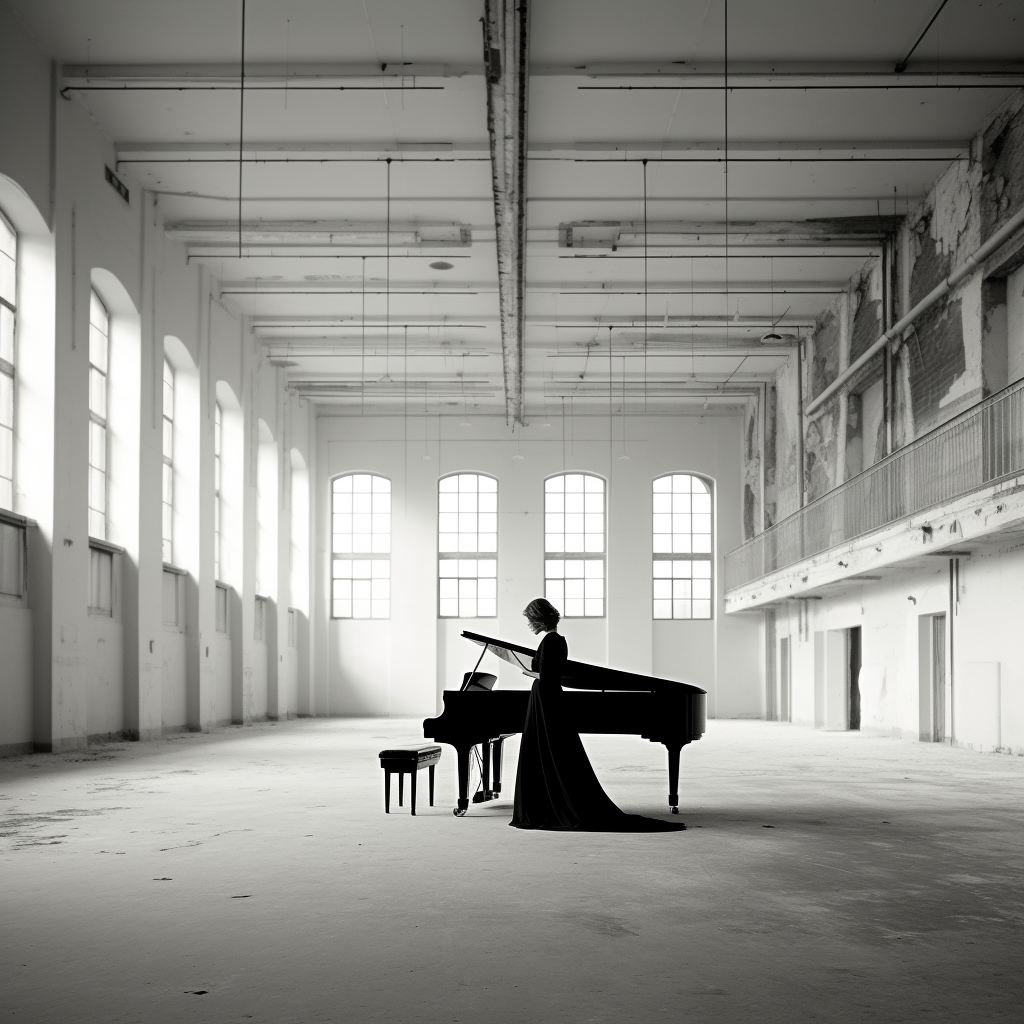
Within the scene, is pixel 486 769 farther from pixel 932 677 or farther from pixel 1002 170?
pixel 932 677

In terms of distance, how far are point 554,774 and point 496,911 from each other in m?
2.67

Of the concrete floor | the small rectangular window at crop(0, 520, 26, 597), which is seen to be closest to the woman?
the concrete floor

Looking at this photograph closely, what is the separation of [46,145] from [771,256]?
36.5 ft

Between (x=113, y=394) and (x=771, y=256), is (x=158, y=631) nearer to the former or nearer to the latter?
(x=113, y=394)

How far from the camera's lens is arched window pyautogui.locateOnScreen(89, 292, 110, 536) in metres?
16.5

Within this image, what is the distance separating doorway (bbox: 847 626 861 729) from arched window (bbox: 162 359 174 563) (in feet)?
40.5

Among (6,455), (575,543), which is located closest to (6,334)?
(6,455)

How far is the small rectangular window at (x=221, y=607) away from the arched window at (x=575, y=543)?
971cm

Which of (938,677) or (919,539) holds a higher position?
(919,539)

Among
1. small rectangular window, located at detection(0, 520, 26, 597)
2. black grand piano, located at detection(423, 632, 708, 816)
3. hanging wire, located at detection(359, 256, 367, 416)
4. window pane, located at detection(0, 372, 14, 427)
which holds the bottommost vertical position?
black grand piano, located at detection(423, 632, 708, 816)

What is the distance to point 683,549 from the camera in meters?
30.5

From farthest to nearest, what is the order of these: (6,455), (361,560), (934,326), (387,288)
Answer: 1. (361,560)
2. (387,288)
3. (934,326)
4. (6,455)

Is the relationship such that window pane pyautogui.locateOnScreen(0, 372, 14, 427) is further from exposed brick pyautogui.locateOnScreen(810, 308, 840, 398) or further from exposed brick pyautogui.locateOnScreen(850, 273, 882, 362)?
exposed brick pyautogui.locateOnScreen(810, 308, 840, 398)

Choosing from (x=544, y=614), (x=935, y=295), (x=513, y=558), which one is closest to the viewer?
(x=544, y=614)
